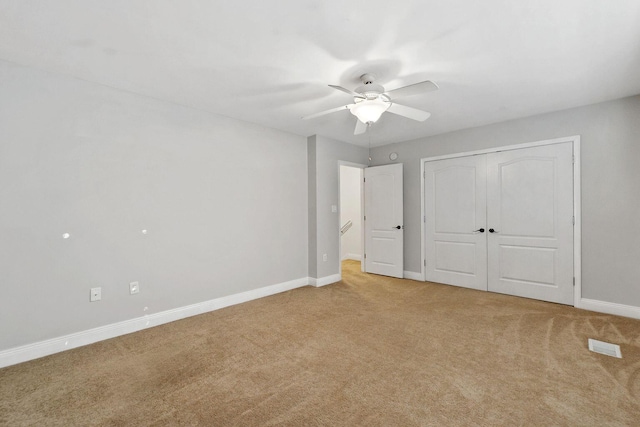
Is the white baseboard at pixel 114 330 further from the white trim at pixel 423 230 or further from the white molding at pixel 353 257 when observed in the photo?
the white molding at pixel 353 257

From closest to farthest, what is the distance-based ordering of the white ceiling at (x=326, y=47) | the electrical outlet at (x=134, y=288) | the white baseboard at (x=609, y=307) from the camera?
the white ceiling at (x=326, y=47) → the electrical outlet at (x=134, y=288) → the white baseboard at (x=609, y=307)

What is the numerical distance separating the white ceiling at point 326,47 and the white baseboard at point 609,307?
7.73 feet

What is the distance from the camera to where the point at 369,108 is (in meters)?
2.68

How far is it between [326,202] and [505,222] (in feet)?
8.62

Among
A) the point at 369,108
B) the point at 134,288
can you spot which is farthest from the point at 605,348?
the point at 134,288

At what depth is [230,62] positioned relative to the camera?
2445 millimetres

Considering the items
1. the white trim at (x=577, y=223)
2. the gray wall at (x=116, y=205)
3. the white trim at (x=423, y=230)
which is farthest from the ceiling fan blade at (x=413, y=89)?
the white trim at (x=423, y=230)

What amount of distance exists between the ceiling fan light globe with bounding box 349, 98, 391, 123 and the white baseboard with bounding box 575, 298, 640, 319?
11.1ft

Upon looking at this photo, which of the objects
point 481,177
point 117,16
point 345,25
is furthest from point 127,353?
point 481,177

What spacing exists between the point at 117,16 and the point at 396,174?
→ 4.24 m

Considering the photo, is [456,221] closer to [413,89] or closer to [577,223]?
[577,223]

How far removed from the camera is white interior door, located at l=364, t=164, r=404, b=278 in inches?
203

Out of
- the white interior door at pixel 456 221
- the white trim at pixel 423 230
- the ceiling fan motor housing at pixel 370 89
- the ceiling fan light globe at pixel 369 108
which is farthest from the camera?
the white trim at pixel 423 230

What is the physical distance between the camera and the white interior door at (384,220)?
515cm
